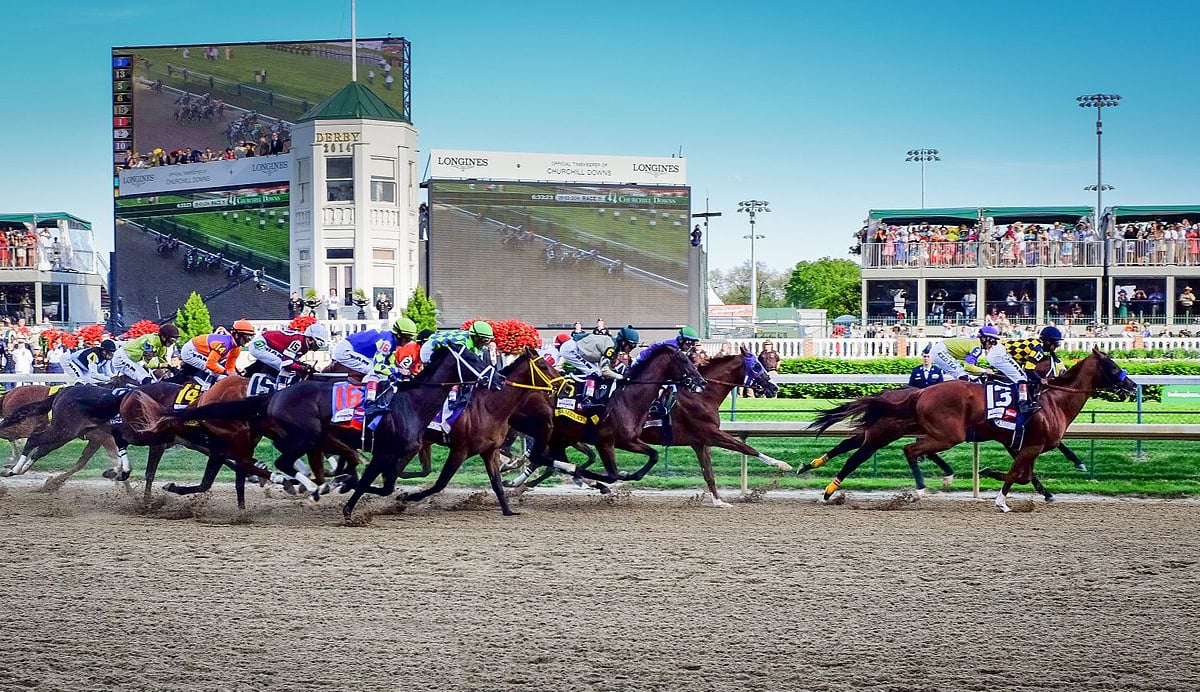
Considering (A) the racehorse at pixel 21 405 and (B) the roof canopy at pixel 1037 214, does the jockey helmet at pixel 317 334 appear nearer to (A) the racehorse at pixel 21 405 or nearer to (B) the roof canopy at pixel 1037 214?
(A) the racehorse at pixel 21 405

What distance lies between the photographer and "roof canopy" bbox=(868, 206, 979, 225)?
40281 millimetres

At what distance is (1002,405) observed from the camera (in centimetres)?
1138

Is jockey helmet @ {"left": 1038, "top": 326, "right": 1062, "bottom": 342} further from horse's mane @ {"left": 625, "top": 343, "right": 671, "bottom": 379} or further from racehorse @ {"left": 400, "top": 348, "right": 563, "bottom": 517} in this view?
racehorse @ {"left": 400, "top": 348, "right": 563, "bottom": 517}

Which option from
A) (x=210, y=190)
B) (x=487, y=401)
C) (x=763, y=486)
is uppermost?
(x=210, y=190)

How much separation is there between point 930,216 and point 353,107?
1896cm

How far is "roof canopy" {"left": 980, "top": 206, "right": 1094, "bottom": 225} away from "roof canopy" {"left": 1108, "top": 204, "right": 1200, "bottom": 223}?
1029 mm

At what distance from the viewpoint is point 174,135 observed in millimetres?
42594

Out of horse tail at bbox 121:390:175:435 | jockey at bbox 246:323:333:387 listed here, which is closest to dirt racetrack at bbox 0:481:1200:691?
horse tail at bbox 121:390:175:435

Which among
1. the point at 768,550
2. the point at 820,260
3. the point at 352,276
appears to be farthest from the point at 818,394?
the point at 820,260

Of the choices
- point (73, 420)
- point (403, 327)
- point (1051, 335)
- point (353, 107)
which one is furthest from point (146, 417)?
point (353, 107)

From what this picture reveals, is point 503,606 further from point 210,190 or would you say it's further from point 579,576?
point 210,190

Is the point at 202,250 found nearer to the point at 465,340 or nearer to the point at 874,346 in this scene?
the point at 874,346

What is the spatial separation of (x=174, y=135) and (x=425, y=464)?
34.1m

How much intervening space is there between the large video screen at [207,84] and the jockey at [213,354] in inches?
1255
